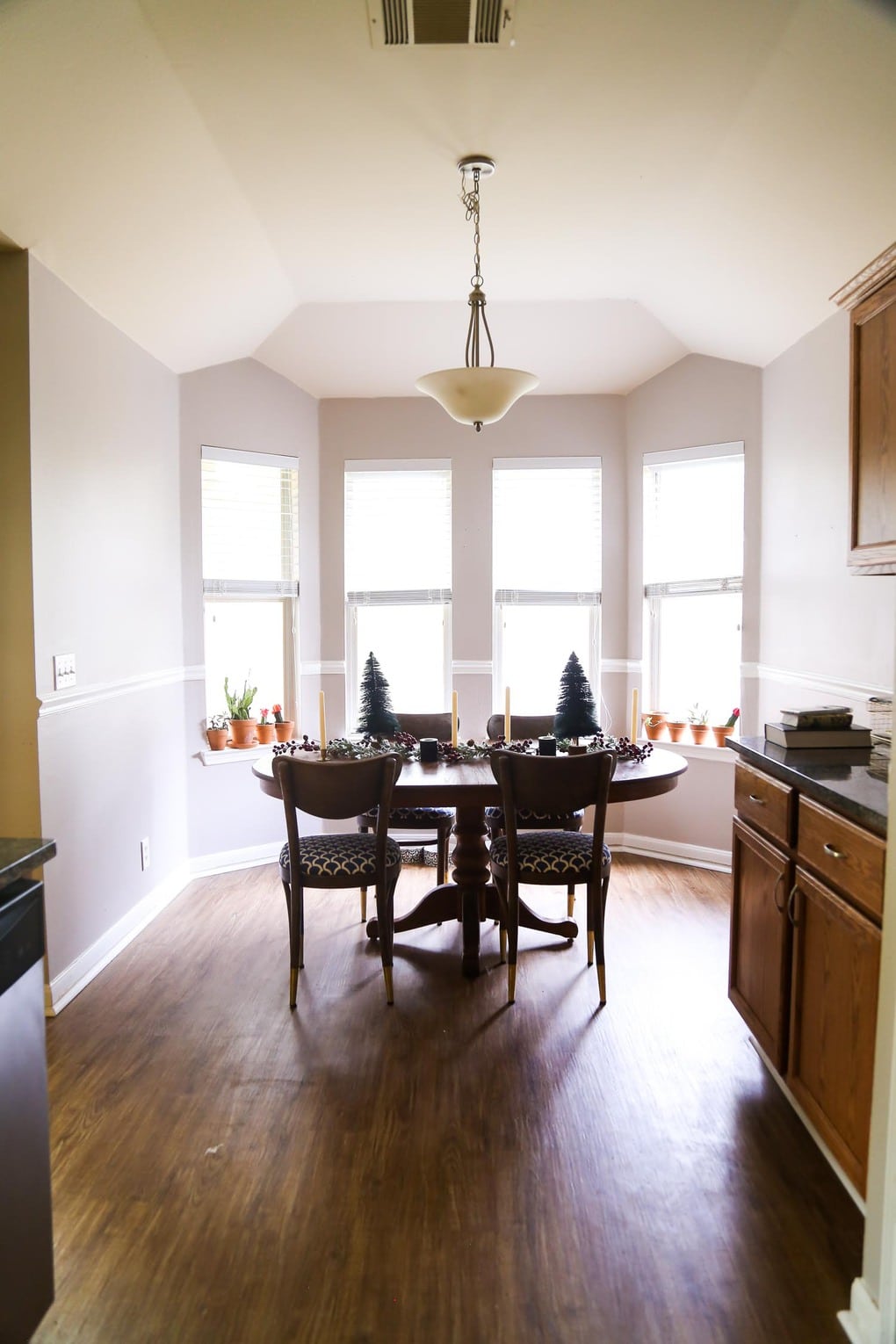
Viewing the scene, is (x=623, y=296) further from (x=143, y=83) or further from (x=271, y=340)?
(x=143, y=83)

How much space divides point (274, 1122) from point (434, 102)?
294 centimetres

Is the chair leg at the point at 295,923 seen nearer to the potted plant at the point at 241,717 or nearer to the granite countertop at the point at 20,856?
the granite countertop at the point at 20,856

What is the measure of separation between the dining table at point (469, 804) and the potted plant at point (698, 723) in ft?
3.78

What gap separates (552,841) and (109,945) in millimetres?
1836

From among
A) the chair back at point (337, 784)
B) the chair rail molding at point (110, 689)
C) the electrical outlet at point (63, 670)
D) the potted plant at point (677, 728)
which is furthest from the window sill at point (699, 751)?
the electrical outlet at point (63, 670)

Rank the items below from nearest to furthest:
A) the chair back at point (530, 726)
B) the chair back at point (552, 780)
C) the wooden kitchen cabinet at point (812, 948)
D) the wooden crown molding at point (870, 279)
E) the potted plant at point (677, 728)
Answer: the wooden kitchen cabinet at point (812, 948) → the wooden crown molding at point (870, 279) → the chair back at point (552, 780) → the chair back at point (530, 726) → the potted plant at point (677, 728)

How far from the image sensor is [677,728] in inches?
181

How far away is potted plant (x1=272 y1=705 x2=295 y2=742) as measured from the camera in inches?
182

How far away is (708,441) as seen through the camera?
14.4ft

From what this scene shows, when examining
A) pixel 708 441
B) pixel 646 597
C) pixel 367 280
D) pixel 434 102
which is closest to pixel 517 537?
pixel 646 597

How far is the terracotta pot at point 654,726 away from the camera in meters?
4.65

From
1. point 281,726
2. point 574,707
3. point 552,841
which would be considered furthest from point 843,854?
point 281,726

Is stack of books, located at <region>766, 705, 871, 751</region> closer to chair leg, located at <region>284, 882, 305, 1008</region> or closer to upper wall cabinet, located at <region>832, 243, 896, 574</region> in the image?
upper wall cabinet, located at <region>832, 243, 896, 574</region>

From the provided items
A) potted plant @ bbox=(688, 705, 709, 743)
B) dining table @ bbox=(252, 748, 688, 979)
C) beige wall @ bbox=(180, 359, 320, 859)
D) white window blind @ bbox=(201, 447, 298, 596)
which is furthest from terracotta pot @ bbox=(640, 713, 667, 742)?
white window blind @ bbox=(201, 447, 298, 596)
